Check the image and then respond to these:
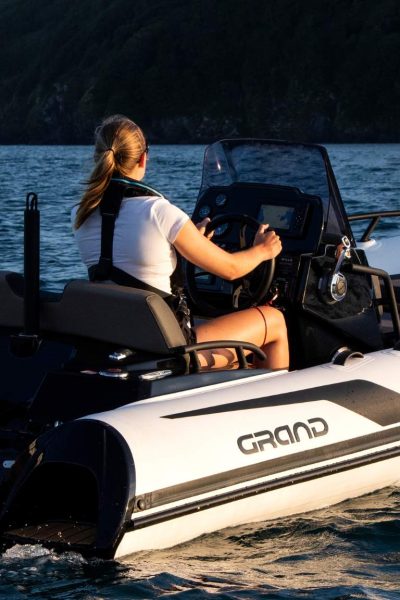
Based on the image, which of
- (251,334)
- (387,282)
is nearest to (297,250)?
(387,282)

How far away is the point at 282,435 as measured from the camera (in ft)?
17.2

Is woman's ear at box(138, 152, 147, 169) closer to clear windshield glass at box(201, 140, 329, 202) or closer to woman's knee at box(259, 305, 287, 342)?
woman's knee at box(259, 305, 287, 342)

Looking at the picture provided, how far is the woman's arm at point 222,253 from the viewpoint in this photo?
17.0 feet

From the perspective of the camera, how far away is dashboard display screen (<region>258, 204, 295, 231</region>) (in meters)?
6.21

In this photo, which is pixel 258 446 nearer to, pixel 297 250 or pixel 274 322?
pixel 274 322

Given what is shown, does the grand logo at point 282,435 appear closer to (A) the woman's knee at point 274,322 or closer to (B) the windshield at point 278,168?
(A) the woman's knee at point 274,322

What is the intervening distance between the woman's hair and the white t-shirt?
7 centimetres

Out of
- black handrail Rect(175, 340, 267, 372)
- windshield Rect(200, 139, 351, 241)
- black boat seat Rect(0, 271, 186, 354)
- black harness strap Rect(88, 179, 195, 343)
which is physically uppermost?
windshield Rect(200, 139, 351, 241)

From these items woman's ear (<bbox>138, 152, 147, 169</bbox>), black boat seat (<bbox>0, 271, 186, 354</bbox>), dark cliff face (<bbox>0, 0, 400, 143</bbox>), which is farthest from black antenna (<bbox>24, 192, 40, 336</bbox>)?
dark cliff face (<bbox>0, 0, 400, 143</bbox>)

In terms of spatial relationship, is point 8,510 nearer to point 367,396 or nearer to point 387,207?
point 367,396

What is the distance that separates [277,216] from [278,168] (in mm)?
255

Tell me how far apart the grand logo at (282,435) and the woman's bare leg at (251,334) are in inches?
20.6

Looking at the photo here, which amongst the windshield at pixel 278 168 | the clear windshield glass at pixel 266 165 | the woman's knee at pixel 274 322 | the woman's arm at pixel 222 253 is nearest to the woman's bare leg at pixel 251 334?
the woman's knee at pixel 274 322

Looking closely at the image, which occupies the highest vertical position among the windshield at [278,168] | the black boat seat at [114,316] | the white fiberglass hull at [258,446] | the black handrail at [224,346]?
the windshield at [278,168]
